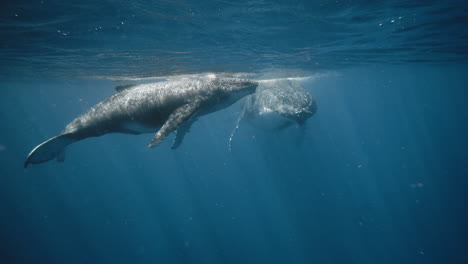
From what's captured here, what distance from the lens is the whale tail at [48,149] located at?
429 centimetres

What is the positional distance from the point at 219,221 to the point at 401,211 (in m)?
26.3

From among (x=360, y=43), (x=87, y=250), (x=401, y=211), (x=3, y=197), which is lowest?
(x=401, y=211)

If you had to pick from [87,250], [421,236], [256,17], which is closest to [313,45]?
[256,17]

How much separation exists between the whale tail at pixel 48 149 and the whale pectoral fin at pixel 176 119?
2308mm

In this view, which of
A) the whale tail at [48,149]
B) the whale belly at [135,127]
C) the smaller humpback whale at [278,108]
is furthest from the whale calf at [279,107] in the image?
the whale tail at [48,149]

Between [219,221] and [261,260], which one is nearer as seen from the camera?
[261,260]

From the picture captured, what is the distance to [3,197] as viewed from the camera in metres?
43.8

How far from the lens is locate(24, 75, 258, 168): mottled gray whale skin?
4211mm

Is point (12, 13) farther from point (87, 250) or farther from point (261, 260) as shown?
point (87, 250)

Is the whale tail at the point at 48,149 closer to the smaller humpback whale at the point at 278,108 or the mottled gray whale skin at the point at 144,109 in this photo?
the mottled gray whale skin at the point at 144,109

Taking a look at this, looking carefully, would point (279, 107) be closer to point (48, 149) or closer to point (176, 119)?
point (176, 119)

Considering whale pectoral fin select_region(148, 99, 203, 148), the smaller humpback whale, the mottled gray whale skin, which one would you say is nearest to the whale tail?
the mottled gray whale skin

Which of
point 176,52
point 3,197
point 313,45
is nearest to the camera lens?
point 176,52

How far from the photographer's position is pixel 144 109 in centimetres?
422
